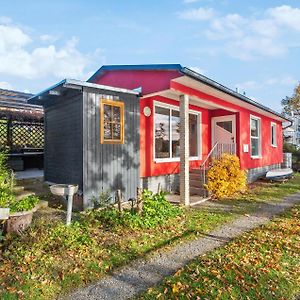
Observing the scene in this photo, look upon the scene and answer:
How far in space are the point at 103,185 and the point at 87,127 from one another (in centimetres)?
164

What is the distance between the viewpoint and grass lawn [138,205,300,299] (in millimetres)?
3193

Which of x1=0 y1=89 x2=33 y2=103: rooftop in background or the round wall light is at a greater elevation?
x1=0 y1=89 x2=33 y2=103: rooftop in background

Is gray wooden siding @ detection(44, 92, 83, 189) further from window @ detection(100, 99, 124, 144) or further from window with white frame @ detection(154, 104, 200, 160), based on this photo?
window with white frame @ detection(154, 104, 200, 160)

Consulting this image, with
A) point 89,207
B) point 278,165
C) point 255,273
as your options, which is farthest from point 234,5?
point 278,165

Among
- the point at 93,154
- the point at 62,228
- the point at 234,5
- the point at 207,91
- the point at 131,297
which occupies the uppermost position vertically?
the point at 234,5

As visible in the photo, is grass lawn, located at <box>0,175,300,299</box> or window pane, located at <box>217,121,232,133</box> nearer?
grass lawn, located at <box>0,175,300,299</box>

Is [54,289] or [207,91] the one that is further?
[207,91]

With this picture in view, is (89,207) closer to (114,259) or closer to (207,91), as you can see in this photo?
(114,259)

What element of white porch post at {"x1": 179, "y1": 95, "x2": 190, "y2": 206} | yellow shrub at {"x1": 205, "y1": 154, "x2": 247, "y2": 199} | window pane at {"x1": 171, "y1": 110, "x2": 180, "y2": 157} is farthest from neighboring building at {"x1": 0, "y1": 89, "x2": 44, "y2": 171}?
yellow shrub at {"x1": 205, "y1": 154, "x2": 247, "y2": 199}

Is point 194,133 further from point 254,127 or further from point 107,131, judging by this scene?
point 107,131

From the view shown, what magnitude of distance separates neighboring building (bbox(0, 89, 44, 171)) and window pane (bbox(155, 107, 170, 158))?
5.22m

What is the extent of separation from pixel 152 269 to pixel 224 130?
941cm

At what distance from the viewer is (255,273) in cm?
370

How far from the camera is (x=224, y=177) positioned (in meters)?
9.10
